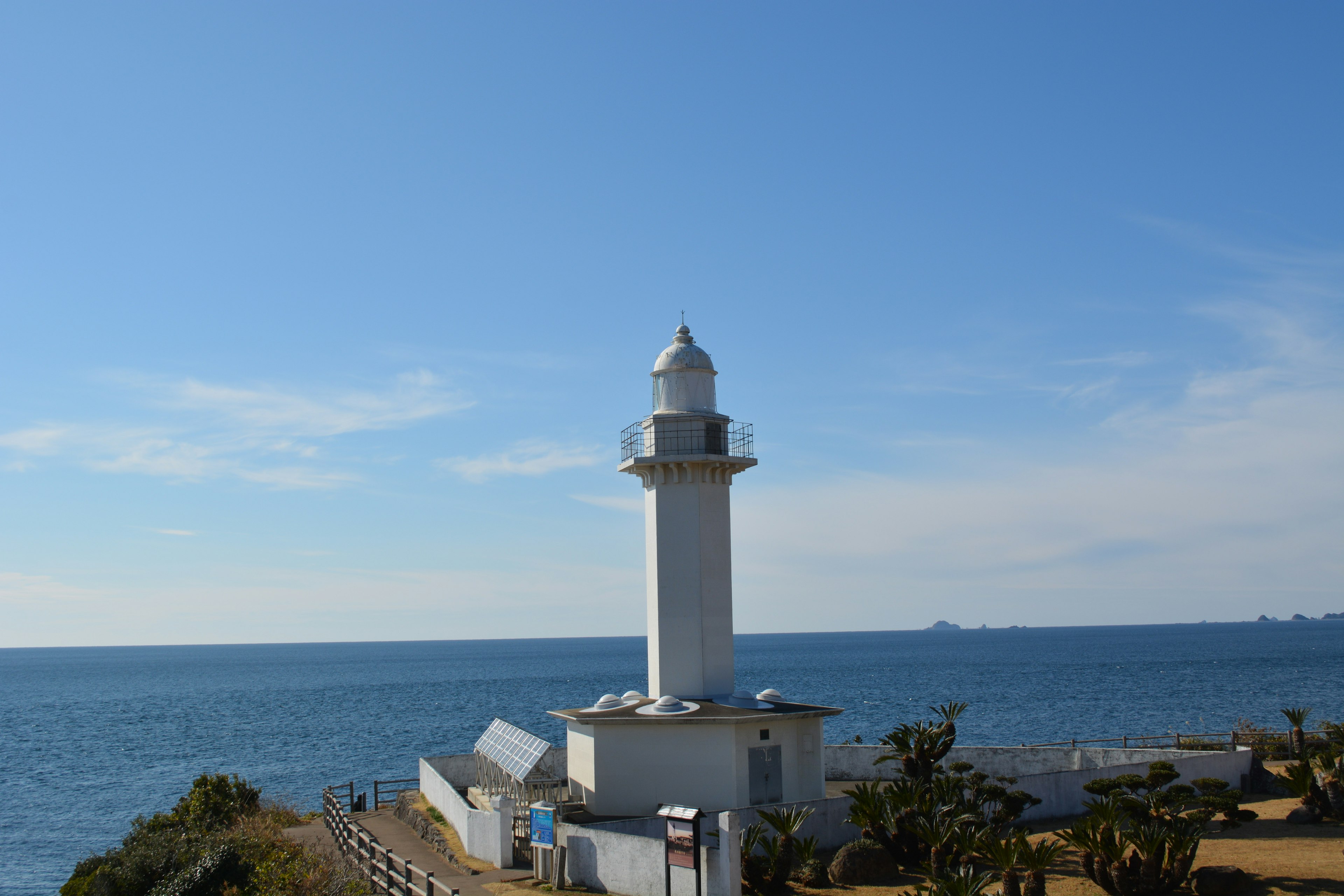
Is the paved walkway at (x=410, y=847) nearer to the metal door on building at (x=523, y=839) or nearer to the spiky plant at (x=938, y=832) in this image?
the metal door on building at (x=523, y=839)

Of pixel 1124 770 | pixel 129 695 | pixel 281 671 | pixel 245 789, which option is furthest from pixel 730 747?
pixel 281 671

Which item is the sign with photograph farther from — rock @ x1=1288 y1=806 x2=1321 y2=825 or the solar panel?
rock @ x1=1288 y1=806 x2=1321 y2=825

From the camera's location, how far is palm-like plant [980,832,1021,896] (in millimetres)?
15242

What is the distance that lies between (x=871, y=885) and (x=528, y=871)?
6478 millimetres

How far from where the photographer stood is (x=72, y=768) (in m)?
55.6

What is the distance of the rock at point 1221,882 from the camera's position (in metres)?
15.7

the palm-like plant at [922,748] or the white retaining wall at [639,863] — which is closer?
the white retaining wall at [639,863]

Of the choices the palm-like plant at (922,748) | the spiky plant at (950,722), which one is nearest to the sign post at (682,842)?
the palm-like plant at (922,748)

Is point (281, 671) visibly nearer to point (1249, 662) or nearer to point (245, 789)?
point (1249, 662)

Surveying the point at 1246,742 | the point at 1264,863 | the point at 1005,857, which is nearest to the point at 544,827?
the point at 1005,857

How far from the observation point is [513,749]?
24.7 m

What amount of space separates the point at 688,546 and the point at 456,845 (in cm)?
859

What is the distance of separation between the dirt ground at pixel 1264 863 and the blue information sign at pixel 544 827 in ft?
14.5

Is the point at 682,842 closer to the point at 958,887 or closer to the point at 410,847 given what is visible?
the point at 958,887
